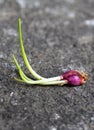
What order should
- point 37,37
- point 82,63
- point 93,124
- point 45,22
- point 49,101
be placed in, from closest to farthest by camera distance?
point 93,124
point 49,101
point 82,63
point 37,37
point 45,22

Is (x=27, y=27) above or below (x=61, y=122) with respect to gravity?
above

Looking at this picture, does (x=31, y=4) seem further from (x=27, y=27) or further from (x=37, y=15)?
(x=27, y=27)

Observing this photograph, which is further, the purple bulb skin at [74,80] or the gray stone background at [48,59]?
the purple bulb skin at [74,80]

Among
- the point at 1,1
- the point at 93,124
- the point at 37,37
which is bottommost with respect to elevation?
the point at 93,124

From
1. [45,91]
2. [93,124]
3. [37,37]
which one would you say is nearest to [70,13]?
[37,37]

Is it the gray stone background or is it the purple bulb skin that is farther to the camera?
the purple bulb skin

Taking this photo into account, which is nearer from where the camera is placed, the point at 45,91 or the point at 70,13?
the point at 45,91

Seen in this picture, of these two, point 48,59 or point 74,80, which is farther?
point 48,59

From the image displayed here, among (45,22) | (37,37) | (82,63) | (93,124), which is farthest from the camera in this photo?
(45,22)
